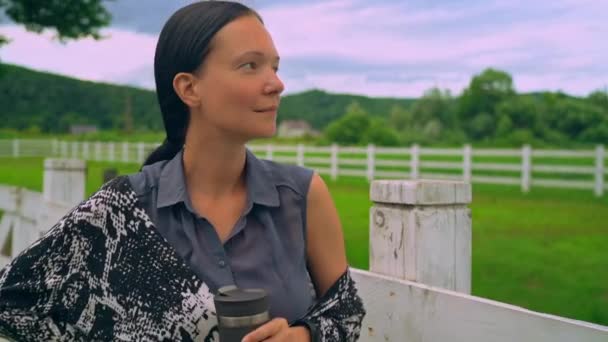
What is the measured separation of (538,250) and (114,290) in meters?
5.40

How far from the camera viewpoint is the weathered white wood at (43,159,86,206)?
335 cm

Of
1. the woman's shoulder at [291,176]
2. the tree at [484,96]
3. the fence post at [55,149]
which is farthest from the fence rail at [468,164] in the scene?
the tree at [484,96]

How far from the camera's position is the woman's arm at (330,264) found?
1.33 meters

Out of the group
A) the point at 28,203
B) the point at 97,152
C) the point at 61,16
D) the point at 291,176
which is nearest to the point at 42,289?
the point at 291,176

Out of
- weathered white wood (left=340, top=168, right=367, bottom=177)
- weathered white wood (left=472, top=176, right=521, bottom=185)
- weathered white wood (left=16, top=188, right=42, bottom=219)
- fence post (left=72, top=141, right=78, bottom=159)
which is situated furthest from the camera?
fence post (left=72, top=141, right=78, bottom=159)

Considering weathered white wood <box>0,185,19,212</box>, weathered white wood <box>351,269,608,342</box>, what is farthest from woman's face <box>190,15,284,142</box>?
weathered white wood <box>0,185,19,212</box>

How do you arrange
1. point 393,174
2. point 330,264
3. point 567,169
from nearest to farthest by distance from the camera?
point 330,264 → point 567,169 → point 393,174

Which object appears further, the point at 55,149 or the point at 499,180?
the point at 55,149

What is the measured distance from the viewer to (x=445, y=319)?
1443mm

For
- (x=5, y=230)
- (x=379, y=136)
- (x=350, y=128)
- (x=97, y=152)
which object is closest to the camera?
(x=5, y=230)

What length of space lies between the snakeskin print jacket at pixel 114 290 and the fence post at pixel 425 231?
275 mm

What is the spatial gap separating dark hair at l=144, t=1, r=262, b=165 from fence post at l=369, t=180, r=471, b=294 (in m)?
0.55

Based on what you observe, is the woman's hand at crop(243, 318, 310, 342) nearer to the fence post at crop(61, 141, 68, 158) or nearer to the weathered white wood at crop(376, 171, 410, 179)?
the weathered white wood at crop(376, 171, 410, 179)

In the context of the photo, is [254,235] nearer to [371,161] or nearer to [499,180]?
[499,180]
